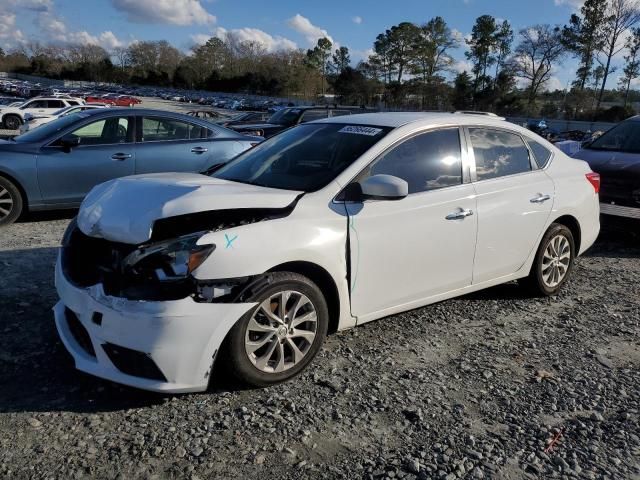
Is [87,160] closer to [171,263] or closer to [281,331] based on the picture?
[171,263]

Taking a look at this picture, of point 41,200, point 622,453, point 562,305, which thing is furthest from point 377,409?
point 41,200

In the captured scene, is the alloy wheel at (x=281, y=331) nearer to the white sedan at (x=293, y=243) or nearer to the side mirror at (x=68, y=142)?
the white sedan at (x=293, y=243)

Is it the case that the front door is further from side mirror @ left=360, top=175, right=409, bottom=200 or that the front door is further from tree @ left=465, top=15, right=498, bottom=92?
tree @ left=465, top=15, right=498, bottom=92

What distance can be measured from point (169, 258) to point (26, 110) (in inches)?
1092

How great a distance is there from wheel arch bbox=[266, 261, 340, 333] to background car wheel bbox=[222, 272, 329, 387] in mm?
61

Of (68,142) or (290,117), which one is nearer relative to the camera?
(68,142)

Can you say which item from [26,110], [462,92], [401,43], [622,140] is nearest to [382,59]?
[401,43]

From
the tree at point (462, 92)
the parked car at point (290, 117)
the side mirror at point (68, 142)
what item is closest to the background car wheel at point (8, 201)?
the side mirror at point (68, 142)

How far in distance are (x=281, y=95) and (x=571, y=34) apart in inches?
2140

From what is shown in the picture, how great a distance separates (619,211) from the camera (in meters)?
7.09

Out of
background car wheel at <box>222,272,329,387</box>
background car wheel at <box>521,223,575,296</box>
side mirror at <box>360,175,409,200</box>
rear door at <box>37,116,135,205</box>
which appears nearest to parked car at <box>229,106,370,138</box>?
rear door at <box>37,116,135,205</box>

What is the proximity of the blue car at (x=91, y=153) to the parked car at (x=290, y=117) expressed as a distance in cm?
549

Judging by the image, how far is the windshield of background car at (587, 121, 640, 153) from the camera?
7997 millimetres

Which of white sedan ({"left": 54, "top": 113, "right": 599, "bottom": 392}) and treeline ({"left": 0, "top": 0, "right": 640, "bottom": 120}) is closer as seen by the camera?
white sedan ({"left": 54, "top": 113, "right": 599, "bottom": 392})
